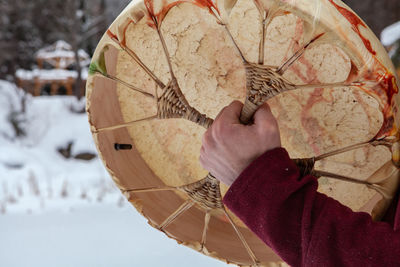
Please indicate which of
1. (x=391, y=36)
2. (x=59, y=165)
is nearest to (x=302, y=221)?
(x=391, y=36)

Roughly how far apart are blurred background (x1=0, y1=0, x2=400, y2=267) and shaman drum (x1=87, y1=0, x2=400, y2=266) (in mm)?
783

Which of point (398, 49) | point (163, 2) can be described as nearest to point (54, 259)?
point (163, 2)

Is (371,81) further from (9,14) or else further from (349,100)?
(9,14)

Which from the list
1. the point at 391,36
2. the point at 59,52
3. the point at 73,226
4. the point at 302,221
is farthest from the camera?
the point at 59,52

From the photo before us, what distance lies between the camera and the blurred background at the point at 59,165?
1.33 metres

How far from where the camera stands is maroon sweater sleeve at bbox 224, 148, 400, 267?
25 centimetres

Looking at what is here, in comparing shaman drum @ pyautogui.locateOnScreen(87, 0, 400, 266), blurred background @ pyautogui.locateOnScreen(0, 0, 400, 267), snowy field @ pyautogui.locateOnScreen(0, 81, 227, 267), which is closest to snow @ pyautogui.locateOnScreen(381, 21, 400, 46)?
blurred background @ pyautogui.locateOnScreen(0, 0, 400, 267)

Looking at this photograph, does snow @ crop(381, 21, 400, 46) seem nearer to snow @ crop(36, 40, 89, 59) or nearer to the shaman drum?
the shaman drum

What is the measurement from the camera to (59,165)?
3236 millimetres

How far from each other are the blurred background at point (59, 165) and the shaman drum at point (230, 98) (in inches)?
30.8

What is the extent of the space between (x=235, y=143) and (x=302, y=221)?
0.27ft

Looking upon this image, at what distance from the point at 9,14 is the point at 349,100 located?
19.2 feet

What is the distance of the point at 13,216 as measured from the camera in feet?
5.30

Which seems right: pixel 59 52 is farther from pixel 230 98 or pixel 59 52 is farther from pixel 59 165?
pixel 230 98
